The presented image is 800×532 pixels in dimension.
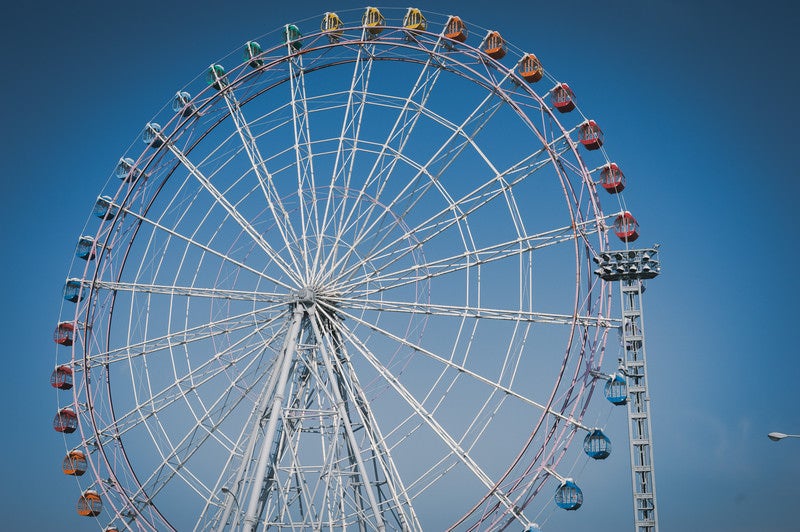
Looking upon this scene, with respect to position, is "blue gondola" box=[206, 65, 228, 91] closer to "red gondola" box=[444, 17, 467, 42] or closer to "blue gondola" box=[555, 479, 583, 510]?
"red gondola" box=[444, 17, 467, 42]

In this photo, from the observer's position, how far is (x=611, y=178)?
30.7m

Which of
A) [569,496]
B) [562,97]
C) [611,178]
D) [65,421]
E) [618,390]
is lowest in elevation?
[569,496]

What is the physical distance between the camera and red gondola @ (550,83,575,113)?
1258 inches

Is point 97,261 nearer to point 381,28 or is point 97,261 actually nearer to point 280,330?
point 280,330

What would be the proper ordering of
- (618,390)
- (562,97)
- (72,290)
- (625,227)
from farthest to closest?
(72,290) → (562,97) → (625,227) → (618,390)

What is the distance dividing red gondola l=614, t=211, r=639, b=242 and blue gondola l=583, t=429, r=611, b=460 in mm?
5746

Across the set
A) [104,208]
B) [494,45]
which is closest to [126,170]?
[104,208]

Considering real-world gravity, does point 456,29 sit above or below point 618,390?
above

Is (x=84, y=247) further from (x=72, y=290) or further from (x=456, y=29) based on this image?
(x=456, y=29)

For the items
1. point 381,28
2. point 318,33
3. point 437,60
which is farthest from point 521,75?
point 318,33

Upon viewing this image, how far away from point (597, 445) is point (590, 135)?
9304 mm

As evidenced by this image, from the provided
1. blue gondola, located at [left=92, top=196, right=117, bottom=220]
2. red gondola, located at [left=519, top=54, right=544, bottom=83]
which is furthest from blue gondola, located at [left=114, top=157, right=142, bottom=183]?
red gondola, located at [left=519, top=54, right=544, bottom=83]

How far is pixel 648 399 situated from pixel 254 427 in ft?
34.8

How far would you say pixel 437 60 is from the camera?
3212 cm
